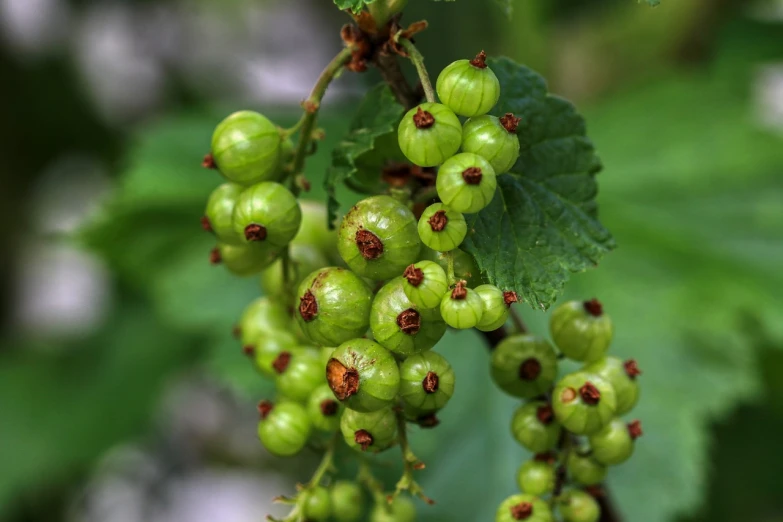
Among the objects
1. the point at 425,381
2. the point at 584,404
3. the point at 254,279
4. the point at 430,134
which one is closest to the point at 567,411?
the point at 584,404

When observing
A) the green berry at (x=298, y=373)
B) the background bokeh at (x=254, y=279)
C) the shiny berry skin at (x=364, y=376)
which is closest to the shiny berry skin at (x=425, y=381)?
the shiny berry skin at (x=364, y=376)

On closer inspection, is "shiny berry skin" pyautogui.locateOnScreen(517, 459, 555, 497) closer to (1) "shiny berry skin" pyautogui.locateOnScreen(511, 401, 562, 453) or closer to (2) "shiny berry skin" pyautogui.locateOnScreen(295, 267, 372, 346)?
(1) "shiny berry skin" pyautogui.locateOnScreen(511, 401, 562, 453)

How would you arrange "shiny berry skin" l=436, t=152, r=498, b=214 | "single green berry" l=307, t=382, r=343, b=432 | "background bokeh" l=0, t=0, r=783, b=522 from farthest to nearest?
1. "background bokeh" l=0, t=0, r=783, b=522
2. "single green berry" l=307, t=382, r=343, b=432
3. "shiny berry skin" l=436, t=152, r=498, b=214

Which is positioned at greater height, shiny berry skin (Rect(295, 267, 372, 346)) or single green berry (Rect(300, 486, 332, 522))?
shiny berry skin (Rect(295, 267, 372, 346))

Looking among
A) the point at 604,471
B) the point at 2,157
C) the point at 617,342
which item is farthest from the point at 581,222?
the point at 2,157

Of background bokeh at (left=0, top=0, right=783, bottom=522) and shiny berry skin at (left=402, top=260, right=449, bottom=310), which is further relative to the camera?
background bokeh at (left=0, top=0, right=783, bottom=522)

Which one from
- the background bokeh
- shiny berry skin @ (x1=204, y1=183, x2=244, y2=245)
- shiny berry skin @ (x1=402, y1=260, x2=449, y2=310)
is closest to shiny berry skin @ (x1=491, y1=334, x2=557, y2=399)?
shiny berry skin @ (x1=402, y1=260, x2=449, y2=310)

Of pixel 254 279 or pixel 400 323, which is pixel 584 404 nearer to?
pixel 400 323
